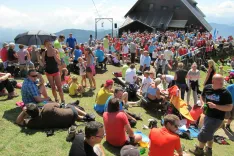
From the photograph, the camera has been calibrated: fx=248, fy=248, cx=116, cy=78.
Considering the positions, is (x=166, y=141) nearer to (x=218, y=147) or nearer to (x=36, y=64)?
(x=218, y=147)

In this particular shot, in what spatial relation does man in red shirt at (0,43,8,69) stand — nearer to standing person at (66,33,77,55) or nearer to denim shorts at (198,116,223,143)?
standing person at (66,33,77,55)

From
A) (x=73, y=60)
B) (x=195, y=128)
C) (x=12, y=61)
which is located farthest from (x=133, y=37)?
(x=195, y=128)

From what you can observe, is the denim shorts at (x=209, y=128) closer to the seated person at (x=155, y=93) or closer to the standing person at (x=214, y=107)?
the standing person at (x=214, y=107)

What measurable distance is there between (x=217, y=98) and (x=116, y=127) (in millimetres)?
2115

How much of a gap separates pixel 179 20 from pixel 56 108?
34.3 metres

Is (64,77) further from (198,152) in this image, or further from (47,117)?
(198,152)

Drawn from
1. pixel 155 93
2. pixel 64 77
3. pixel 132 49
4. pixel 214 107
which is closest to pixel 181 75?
pixel 155 93

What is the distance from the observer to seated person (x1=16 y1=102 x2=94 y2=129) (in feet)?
18.2

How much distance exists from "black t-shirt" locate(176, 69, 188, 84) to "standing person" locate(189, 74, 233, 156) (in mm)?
3774

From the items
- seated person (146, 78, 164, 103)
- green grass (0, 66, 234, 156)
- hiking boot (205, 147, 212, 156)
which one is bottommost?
hiking boot (205, 147, 212, 156)

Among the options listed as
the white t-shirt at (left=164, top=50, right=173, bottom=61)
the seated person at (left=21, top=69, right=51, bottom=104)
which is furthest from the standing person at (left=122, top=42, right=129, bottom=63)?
the seated person at (left=21, top=69, right=51, bottom=104)

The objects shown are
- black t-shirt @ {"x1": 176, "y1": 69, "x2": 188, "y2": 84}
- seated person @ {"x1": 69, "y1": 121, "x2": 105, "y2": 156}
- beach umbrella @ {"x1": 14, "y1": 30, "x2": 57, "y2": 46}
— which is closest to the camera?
seated person @ {"x1": 69, "y1": 121, "x2": 105, "y2": 156}

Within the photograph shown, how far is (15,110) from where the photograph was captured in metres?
6.70

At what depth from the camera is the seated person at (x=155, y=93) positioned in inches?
319
